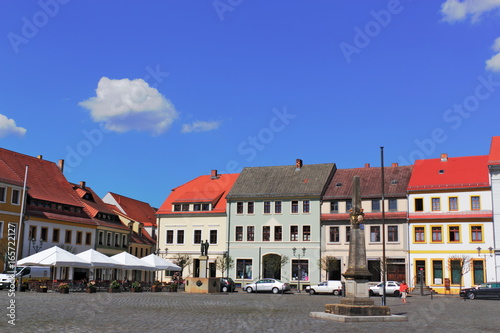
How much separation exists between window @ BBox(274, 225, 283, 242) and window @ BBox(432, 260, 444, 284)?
14.9 meters

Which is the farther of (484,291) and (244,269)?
(244,269)

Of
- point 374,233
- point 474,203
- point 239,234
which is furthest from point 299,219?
point 474,203

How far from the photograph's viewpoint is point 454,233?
51.5m

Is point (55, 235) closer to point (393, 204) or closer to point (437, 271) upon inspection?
point (393, 204)

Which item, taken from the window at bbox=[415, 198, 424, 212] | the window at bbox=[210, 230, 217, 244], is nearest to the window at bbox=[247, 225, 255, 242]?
the window at bbox=[210, 230, 217, 244]

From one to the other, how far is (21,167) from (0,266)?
12.9 metres

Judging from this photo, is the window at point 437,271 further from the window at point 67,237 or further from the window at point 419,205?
the window at point 67,237

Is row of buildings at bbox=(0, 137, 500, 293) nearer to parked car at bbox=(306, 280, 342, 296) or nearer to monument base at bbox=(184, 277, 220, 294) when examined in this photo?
parked car at bbox=(306, 280, 342, 296)

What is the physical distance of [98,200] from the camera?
6675cm

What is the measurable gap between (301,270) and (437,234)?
1331cm

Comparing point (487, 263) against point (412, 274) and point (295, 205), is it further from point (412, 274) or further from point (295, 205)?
point (295, 205)

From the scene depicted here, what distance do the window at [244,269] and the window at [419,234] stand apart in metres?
16.7

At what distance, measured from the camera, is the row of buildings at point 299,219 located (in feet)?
167

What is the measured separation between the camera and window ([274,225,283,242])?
192ft
